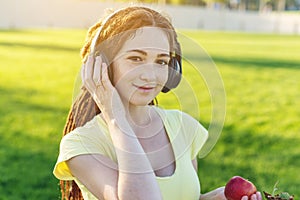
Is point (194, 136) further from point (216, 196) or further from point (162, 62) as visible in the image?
point (162, 62)

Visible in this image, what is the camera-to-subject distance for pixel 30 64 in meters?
13.1

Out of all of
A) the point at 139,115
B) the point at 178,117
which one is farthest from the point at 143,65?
the point at 178,117

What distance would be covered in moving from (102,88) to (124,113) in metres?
0.10

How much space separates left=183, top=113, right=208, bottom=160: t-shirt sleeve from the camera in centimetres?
207

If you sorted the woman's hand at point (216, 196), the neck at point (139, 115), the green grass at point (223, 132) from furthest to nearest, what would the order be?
the green grass at point (223, 132) < the woman's hand at point (216, 196) < the neck at point (139, 115)

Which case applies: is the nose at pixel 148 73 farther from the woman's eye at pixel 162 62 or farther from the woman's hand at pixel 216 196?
the woman's hand at pixel 216 196

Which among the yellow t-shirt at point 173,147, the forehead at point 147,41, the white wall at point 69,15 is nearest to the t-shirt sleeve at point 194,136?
the yellow t-shirt at point 173,147

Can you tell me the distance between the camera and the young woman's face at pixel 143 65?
5.77 feet

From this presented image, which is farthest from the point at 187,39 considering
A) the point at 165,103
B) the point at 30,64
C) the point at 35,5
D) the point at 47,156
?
the point at 35,5

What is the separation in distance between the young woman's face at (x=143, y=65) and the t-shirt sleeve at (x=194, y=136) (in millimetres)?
295

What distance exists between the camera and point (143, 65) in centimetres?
176

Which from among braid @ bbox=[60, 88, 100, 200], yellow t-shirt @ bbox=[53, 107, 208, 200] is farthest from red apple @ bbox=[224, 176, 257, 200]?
braid @ bbox=[60, 88, 100, 200]

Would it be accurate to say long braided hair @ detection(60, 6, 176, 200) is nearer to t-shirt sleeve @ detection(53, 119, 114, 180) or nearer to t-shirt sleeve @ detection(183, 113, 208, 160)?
t-shirt sleeve @ detection(53, 119, 114, 180)

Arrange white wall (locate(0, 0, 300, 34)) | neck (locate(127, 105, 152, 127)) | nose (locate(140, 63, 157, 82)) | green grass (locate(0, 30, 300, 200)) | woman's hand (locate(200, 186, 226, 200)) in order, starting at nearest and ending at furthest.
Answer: nose (locate(140, 63, 157, 82)) → neck (locate(127, 105, 152, 127)) → woman's hand (locate(200, 186, 226, 200)) → green grass (locate(0, 30, 300, 200)) → white wall (locate(0, 0, 300, 34))
